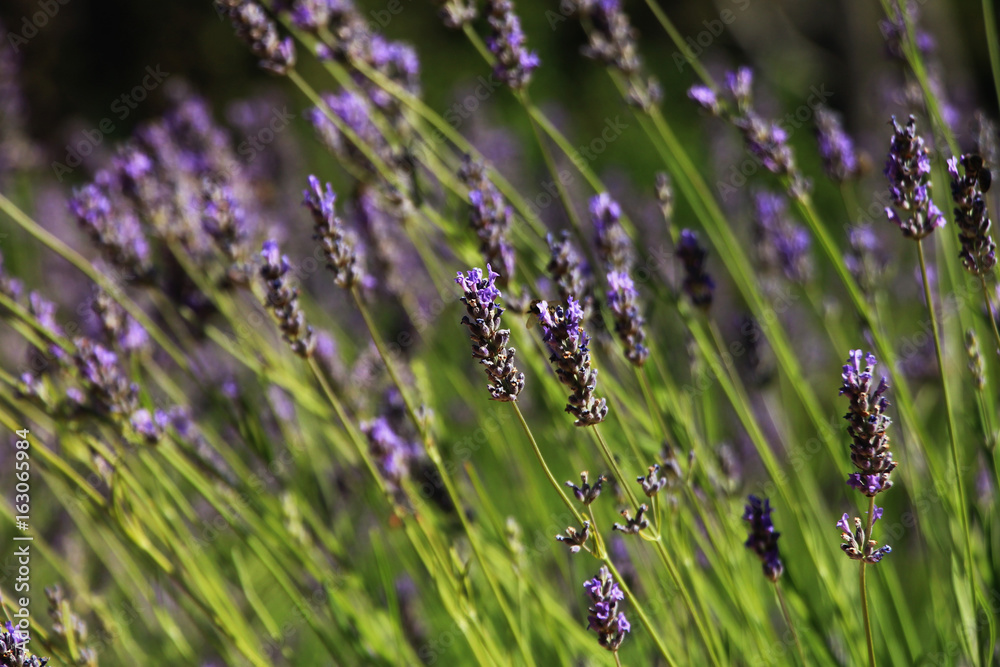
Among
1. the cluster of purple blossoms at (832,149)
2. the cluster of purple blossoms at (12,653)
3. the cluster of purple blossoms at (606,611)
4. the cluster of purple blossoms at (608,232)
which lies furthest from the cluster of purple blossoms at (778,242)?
the cluster of purple blossoms at (12,653)

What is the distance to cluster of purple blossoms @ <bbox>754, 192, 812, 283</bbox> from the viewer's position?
1868mm

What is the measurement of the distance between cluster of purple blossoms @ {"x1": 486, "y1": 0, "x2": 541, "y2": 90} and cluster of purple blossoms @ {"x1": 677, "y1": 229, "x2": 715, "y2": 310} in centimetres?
42

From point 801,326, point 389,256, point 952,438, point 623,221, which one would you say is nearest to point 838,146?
point 623,221

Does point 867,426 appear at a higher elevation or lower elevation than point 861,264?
lower

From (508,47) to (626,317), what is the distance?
568 millimetres

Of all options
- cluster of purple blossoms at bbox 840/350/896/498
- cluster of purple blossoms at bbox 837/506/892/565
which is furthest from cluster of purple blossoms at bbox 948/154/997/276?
cluster of purple blossoms at bbox 837/506/892/565

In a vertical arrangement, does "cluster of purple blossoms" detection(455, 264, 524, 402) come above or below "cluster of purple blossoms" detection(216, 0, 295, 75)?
below

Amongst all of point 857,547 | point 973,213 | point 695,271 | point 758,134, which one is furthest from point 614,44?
point 857,547

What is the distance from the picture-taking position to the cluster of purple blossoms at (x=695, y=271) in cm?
144

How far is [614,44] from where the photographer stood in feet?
5.16

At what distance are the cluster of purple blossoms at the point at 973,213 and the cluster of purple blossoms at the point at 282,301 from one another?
94 centimetres

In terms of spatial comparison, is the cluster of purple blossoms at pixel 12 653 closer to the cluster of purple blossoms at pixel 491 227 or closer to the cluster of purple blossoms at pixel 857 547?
the cluster of purple blossoms at pixel 491 227

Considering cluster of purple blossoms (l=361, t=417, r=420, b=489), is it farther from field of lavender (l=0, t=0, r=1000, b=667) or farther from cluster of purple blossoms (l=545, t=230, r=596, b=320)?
cluster of purple blossoms (l=545, t=230, r=596, b=320)

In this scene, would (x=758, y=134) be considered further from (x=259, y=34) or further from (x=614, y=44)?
(x=259, y=34)
